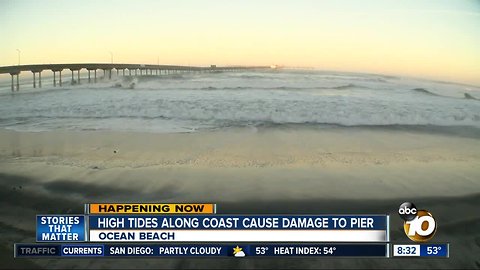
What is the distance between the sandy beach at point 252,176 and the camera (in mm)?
1721

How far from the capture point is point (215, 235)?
1.36m

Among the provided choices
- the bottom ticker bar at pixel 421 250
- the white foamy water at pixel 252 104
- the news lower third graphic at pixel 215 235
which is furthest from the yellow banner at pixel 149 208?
the white foamy water at pixel 252 104

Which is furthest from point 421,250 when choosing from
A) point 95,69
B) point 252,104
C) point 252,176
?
point 95,69

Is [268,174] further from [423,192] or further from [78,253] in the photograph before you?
[78,253]

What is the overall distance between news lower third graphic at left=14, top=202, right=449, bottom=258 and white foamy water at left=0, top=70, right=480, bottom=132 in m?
1.31

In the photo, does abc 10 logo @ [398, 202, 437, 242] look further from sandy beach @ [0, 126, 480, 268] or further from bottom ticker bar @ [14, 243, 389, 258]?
bottom ticker bar @ [14, 243, 389, 258]

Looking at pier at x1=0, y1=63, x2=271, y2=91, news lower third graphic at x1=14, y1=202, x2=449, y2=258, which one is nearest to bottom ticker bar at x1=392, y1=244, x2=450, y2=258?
news lower third graphic at x1=14, y1=202, x2=449, y2=258

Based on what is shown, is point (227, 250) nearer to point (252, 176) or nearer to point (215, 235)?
point (215, 235)

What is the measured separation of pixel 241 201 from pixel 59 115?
211cm

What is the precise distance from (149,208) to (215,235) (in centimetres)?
31

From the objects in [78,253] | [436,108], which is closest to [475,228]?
[436,108]

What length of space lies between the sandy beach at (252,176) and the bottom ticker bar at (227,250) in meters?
0.12

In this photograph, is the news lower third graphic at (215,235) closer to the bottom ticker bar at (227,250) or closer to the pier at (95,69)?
the bottom ticker bar at (227,250)

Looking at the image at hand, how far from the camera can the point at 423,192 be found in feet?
6.68
